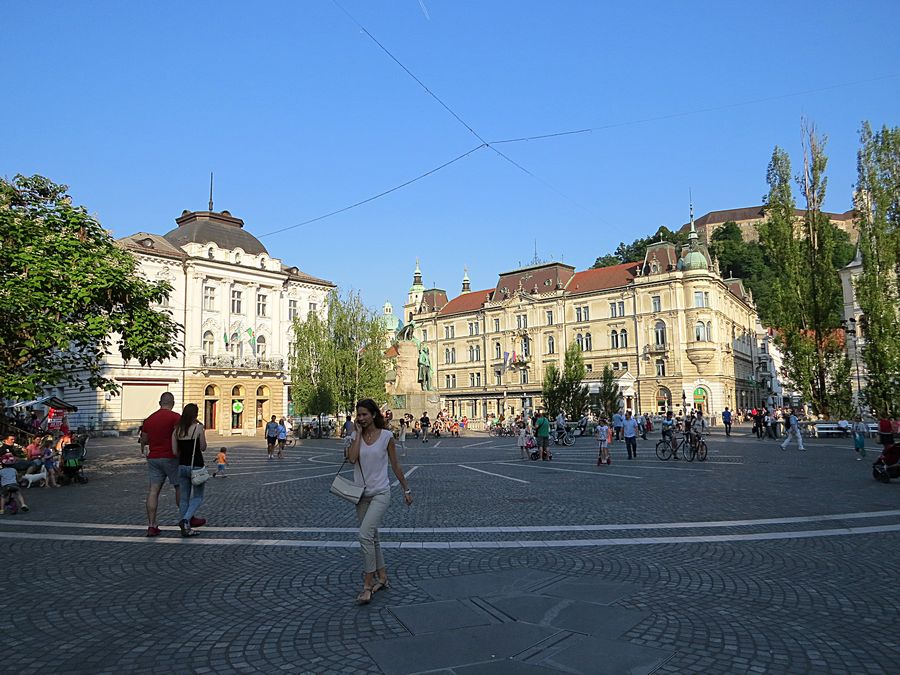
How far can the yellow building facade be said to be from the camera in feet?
218

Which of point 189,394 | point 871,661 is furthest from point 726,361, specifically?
point 871,661

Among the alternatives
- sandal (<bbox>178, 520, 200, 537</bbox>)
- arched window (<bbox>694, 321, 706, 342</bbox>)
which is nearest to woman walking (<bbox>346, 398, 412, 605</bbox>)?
sandal (<bbox>178, 520, 200, 537</bbox>)

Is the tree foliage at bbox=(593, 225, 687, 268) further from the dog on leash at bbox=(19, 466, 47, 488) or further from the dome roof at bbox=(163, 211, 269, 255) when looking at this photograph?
the dog on leash at bbox=(19, 466, 47, 488)

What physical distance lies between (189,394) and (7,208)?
38.0 m

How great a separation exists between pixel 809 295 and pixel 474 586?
1406 inches

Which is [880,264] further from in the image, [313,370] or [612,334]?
[612,334]

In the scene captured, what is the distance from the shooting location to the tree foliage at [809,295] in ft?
112

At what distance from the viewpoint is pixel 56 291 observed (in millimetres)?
15234

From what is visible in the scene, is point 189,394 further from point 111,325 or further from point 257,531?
point 257,531

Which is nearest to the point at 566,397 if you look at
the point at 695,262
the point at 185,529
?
the point at 695,262

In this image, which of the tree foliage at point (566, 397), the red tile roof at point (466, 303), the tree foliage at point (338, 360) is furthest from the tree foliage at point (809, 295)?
the red tile roof at point (466, 303)

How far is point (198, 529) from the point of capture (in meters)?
9.38

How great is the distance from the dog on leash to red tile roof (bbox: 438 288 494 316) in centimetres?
7334

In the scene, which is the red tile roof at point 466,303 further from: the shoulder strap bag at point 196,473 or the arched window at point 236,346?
the shoulder strap bag at point 196,473
